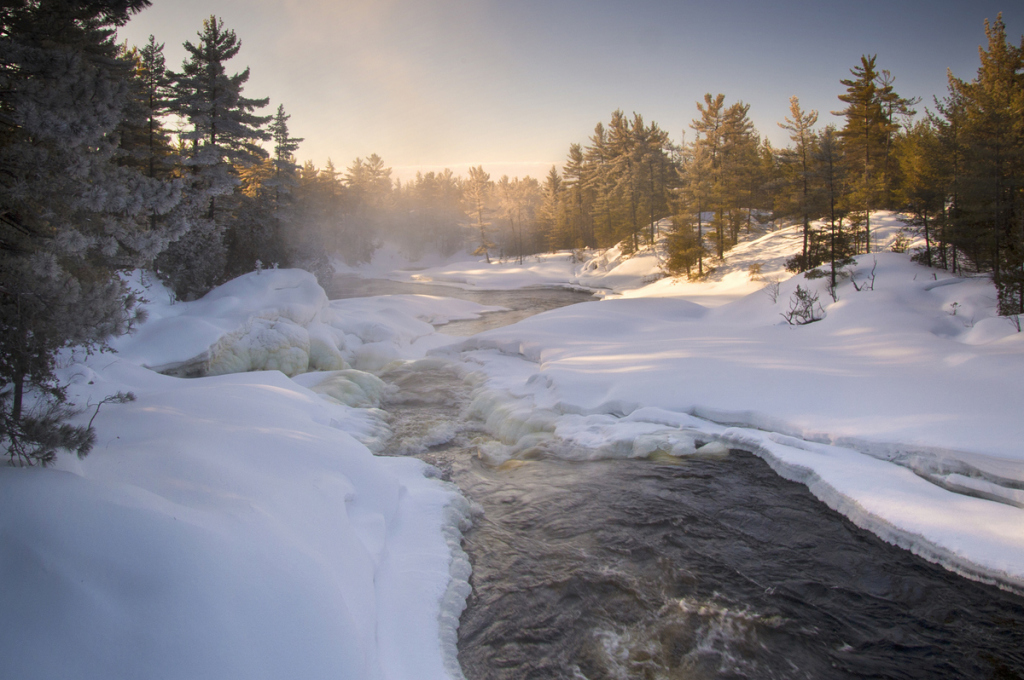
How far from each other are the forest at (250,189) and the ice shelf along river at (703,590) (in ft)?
14.9

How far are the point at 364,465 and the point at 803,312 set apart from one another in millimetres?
16689

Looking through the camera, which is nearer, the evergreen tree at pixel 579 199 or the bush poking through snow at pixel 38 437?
the bush poking through snow at pixel 38 437

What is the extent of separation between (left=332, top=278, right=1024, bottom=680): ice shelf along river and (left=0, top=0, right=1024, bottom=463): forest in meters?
4.55

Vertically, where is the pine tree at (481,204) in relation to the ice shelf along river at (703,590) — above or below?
above

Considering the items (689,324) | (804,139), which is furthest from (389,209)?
(689,324)

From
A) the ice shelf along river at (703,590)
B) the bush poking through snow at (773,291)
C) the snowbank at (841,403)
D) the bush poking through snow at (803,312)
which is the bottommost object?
the ice shelf along river at (703,590)

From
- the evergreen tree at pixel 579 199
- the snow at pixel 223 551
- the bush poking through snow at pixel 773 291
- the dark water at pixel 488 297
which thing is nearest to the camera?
the snow at pixel 223 551

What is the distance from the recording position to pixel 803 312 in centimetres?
1753

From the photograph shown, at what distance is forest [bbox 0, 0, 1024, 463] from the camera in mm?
4539

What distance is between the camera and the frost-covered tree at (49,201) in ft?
13.5

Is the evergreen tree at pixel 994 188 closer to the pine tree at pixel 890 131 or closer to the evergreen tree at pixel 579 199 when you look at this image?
the pine tree at pixel 890 131

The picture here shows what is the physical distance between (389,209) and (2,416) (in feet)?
242

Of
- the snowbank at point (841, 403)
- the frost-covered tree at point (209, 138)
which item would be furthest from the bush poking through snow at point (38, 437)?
the frost-covered tree at point (209, 138)

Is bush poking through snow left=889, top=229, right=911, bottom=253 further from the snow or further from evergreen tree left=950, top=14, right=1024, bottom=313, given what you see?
the snow
